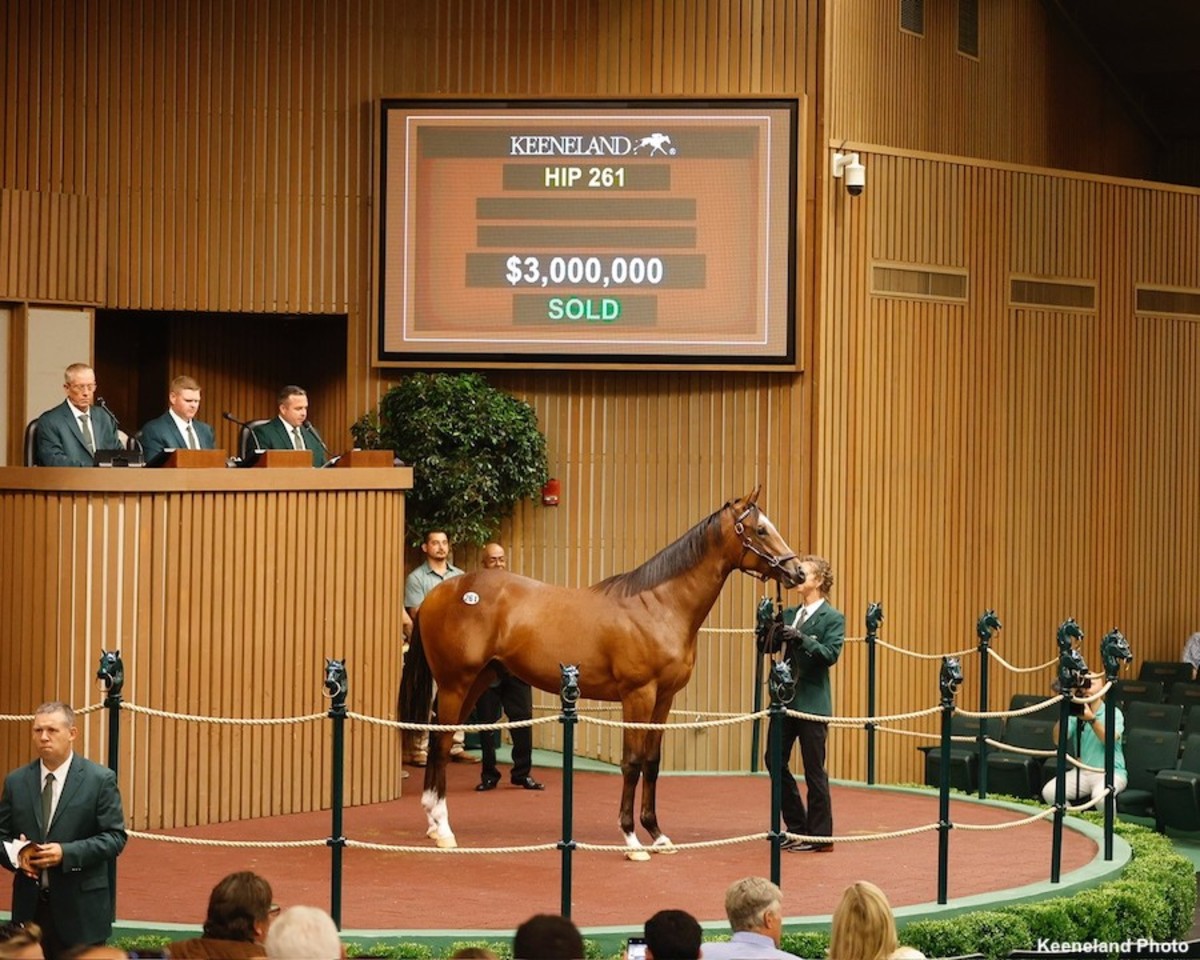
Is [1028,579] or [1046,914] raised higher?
[1028,579]

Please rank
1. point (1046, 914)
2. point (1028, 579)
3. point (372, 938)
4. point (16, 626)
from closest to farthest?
point (372, 938) < point (1046, 914) < point (16, 626) < point (1028, 579)

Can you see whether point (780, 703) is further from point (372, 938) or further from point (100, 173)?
point (100, 173)

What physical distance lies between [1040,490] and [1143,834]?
18.1ft

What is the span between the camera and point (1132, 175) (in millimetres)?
21688

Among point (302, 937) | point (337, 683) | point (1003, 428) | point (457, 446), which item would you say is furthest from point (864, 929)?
point (1003, 428)

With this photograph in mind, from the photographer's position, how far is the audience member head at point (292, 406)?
1184 cm

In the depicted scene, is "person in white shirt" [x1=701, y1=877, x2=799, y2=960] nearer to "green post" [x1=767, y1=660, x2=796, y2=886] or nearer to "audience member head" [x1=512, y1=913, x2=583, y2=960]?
"audience member head" [x1=512, y1=913, x2=583, y2=960]

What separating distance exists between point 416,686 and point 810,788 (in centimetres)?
235

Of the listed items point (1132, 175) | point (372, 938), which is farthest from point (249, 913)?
point (1132, 175)

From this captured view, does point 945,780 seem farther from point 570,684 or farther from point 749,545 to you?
point 570,684

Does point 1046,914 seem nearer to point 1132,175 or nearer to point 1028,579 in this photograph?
point 1028,579

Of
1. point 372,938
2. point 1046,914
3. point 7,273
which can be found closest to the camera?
point 372,938

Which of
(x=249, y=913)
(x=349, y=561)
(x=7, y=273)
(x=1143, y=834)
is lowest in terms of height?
(x=1143, y=834)

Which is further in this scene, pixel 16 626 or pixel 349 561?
pixel 349 561
